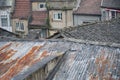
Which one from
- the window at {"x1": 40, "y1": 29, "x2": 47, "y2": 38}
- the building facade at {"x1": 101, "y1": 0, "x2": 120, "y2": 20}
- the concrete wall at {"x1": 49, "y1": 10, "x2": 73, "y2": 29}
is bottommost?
the window at {"x1": 40, "y1": 29, "x2": 47, "y2": 38}

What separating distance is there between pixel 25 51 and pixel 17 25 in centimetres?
3225

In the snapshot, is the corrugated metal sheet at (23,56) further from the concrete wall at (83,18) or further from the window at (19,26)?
the window at (19,26)

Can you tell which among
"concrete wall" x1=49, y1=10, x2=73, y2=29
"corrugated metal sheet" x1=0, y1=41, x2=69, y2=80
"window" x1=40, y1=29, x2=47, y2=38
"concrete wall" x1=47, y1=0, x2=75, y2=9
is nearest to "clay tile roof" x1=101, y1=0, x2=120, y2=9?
"concrete wall" x1=47, y1=0, x2=75, y2=9

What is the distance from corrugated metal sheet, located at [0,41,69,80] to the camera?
15004 millimetres

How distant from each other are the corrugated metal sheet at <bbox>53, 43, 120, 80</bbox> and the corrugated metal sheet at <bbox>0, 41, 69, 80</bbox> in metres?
0.83

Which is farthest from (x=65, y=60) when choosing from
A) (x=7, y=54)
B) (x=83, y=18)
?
(x=83, y=18)

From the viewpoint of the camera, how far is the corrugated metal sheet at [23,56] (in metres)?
15.0

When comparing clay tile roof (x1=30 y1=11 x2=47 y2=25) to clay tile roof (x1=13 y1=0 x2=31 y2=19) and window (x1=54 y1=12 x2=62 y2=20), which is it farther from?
window (x1=54 y1=12 x2=62 y2=20)

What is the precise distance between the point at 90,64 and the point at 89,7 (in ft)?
95.9

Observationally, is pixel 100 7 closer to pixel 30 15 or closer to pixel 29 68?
pixel 30 15

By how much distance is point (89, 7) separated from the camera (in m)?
44.0

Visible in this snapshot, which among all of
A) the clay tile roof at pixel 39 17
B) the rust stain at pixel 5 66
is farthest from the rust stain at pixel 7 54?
the clay tile roof at pixel 39 17

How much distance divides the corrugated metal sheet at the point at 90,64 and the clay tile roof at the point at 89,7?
87.4 feet

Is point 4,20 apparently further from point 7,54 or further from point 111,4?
point 7,54
